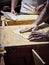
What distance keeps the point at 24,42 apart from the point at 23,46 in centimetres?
7

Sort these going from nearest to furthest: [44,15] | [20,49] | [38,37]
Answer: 1. [20,49]
2. [38,37]
3. [44,15]

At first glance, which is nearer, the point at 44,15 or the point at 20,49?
the point at 20,49

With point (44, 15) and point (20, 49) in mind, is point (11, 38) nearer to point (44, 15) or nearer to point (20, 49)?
point (20, 49)

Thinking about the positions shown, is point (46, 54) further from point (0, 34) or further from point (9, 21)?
point (9, 21)

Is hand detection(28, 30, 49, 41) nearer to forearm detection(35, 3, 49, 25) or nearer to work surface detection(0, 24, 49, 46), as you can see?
work surface detection(0, 24, 49, 46)

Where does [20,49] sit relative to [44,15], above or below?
below

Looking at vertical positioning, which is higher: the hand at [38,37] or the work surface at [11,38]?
the hand at [38,37]

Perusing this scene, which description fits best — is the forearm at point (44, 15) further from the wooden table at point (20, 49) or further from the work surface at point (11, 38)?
the wooden table at point (20, 49)

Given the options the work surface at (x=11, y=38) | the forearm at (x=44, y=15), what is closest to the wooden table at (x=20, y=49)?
the work surface at (x=11, y=38)

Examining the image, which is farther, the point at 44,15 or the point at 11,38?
the point at 44,15

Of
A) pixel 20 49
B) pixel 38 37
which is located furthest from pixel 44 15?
pixel 20 49

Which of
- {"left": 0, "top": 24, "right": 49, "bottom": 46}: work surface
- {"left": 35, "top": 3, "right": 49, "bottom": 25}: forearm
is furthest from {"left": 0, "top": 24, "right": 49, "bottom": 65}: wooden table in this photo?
{"left": 35, "top": 3, "right": 49, "bottom": 25}: forearm

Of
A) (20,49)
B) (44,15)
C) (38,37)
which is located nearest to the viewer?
(20,49)

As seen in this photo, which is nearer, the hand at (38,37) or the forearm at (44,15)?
the hand at (38,37)
